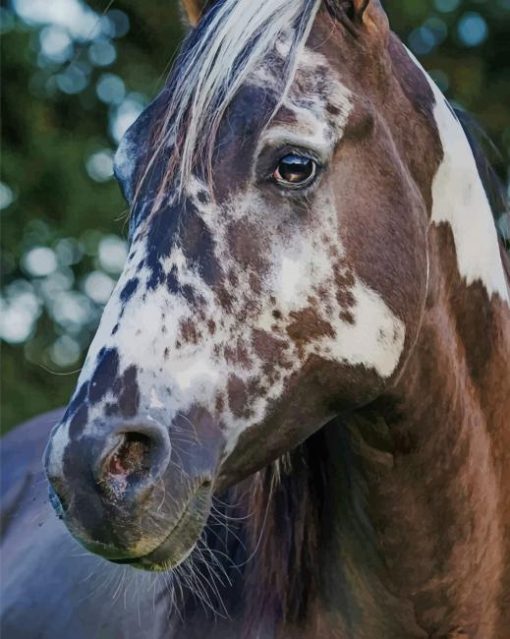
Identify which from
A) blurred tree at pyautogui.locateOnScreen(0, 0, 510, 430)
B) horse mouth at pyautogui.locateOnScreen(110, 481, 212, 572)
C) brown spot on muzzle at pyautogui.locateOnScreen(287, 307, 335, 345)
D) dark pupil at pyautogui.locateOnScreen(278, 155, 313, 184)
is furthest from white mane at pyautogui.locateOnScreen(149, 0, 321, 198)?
blurred tree at pyautogui.locateOnScreen(0, 0, 510, 430)

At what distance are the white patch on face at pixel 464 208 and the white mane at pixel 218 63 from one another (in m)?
0.36

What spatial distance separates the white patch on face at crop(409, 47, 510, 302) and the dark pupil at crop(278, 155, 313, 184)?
35cm

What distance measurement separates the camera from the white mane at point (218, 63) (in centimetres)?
196

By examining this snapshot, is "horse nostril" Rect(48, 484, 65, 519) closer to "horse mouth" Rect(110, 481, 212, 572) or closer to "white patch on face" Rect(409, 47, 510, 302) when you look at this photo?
"horse mouth" Rect(110, 481, 212, 572)

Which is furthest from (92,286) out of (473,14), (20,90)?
(473,14)

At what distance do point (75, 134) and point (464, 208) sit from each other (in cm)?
680

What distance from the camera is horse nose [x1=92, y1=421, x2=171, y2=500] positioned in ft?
5.69

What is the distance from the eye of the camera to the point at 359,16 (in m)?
2.16

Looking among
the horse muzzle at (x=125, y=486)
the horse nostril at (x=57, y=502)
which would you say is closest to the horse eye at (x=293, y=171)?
the horse muzzle at (x=125, y=486)

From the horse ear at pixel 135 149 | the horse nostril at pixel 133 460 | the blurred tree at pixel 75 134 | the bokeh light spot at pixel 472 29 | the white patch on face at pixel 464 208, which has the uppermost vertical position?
the white patch on face at pixel 464 208

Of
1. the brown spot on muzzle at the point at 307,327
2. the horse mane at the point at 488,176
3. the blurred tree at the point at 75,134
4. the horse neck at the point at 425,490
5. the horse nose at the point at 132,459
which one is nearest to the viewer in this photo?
the horse nose at the point at 132,459

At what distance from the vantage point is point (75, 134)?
28.6 feet

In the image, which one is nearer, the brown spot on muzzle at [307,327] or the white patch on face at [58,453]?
the white patch on face at [58,453]

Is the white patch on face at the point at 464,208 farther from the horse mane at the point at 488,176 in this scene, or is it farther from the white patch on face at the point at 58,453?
the white patch on face at the point at 58,453
